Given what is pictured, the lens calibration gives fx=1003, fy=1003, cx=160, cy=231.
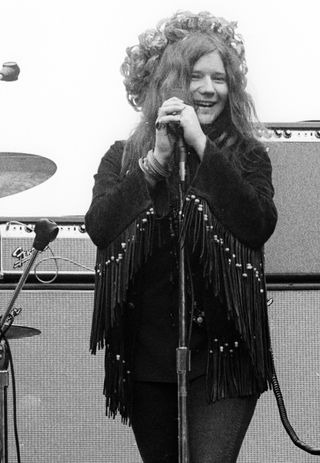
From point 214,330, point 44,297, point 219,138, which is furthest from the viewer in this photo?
point 44,297

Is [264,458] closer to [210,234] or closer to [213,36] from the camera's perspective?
[210,234]

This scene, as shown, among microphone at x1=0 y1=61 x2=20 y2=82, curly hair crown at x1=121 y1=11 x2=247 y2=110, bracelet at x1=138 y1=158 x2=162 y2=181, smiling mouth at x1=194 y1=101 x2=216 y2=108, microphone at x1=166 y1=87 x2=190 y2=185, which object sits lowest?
bracelet at x1=138 y1=158 x2=162 y2=181

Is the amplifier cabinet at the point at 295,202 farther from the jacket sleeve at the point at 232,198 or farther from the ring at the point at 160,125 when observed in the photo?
the ring at the point at 160,125

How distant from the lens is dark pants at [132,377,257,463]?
68.7 inches

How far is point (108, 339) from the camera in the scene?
1882 mm

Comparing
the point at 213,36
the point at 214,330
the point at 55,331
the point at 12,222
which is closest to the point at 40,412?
the point at 55,331

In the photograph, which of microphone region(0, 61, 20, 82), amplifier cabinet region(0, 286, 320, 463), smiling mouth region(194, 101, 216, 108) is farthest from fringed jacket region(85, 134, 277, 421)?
amplifier cabinet region(0, 286, 320, 463)

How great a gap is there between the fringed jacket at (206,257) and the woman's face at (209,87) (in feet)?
0.32

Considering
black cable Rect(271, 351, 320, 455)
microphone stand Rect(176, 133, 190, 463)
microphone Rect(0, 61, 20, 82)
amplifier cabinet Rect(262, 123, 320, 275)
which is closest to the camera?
microphone stand Rect(176, 133, 190, 463)

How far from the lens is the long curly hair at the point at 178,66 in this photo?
6.35 ft

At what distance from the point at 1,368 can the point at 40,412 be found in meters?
0.29

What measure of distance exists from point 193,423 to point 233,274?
276 millimetres

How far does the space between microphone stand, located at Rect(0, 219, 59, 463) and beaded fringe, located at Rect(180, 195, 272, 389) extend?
1.41ft

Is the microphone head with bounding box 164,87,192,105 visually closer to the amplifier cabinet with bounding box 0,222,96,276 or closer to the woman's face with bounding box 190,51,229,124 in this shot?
the woman's face with bounding box 190,51,229,124
